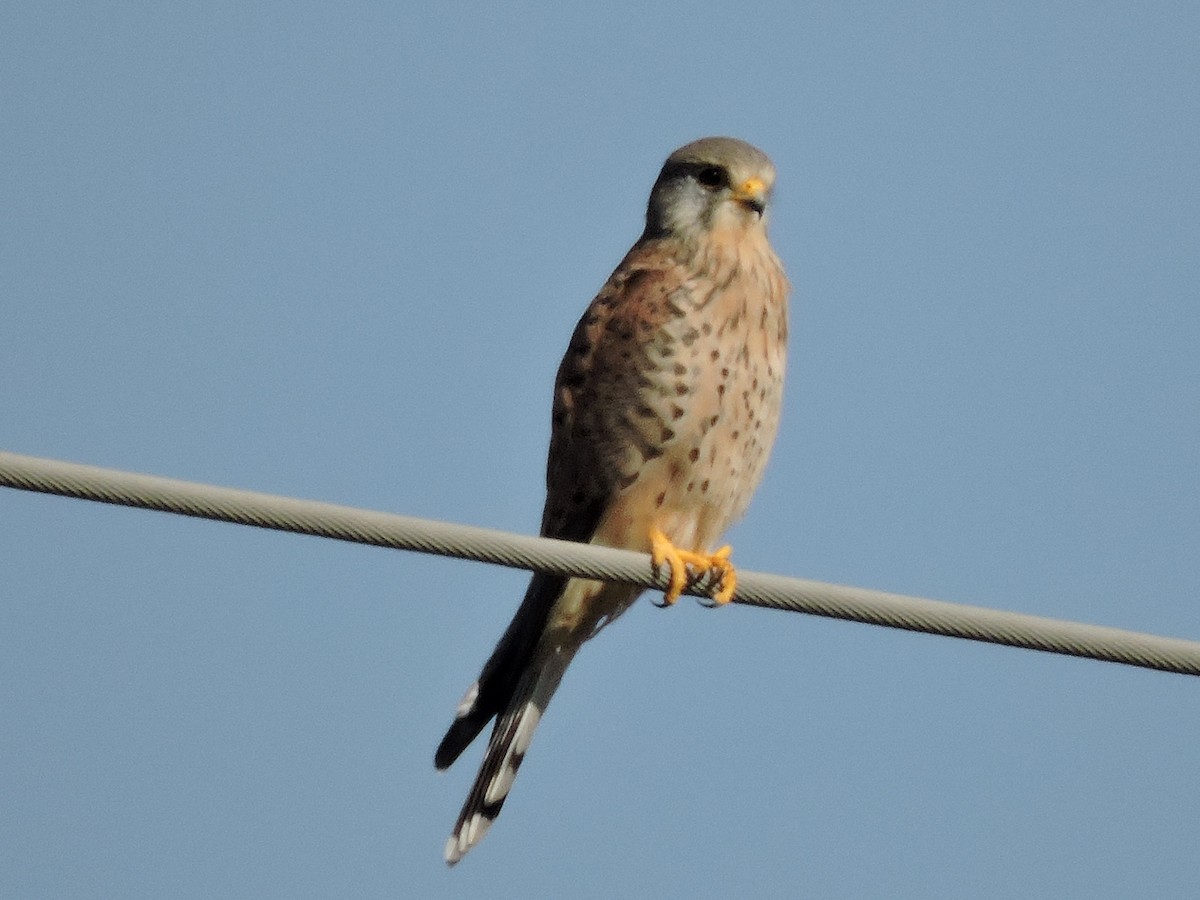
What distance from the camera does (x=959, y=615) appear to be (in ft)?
11.7

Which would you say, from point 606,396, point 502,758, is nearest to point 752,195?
point 606,396

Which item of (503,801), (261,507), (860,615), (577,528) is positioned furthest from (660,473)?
(261,507)

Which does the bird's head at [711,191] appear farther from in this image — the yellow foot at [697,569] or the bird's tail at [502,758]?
the bird's tail at [502,758]

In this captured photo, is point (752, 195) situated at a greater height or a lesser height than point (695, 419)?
greater

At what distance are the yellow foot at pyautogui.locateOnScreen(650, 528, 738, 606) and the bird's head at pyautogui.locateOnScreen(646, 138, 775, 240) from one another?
1.09 meters

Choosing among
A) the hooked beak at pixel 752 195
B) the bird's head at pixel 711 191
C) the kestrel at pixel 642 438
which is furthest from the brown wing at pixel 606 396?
the hooked beak at pixel 752 195

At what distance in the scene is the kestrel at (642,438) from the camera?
5406 mm

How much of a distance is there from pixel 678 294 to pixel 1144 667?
228cm

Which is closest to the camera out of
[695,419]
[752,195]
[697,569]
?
[697,569]

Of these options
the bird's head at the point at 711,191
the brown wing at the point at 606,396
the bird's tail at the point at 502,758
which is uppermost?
the bird's head at the point at 711,191

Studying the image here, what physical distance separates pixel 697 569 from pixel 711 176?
1380mm

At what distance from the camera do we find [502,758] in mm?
5566

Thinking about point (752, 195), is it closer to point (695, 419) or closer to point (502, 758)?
point (695, 419)

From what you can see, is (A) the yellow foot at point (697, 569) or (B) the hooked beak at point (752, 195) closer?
(A) the yellow foot at point (697, 569)
